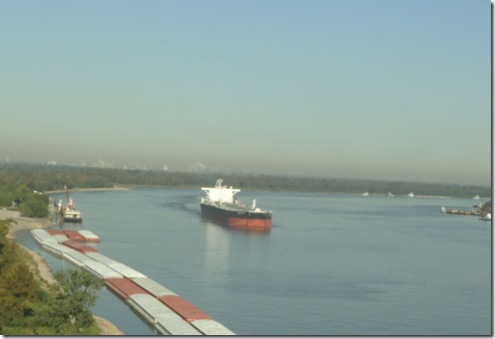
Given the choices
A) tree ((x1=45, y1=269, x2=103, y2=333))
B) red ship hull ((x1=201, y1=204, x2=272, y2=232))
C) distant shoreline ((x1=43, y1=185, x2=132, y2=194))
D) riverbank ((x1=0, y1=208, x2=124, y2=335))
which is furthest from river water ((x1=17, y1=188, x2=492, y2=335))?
distant shoreline ((x1=43, y1=185, x2=132, y2=194))

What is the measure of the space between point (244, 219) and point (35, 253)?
910 cm

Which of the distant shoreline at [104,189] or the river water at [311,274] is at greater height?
the distant shoreline at [104,189]

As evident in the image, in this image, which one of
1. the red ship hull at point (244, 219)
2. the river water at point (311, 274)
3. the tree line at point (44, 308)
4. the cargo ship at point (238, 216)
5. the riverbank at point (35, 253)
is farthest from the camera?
the cargo ship at point (238, 216)

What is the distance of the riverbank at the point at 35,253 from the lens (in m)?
8.08

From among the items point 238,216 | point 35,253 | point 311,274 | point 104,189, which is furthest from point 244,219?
point 104,189

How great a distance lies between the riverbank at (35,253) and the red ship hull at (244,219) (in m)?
5.37

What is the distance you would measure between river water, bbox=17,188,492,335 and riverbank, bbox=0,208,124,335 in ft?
0.81

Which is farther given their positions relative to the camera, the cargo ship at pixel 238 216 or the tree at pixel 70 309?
the cargo ship at pixel 238 216

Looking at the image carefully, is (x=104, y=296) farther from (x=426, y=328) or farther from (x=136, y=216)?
(x=136, y=216)

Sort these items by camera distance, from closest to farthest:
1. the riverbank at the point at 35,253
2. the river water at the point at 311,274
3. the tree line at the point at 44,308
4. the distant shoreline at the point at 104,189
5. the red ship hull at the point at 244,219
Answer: the tree line at the point at 44,308, the riverbank at the point at 35,253, the river water at the point at 311,274, the red ship hull at the point at 244,219, the distant shoreline at the point at 104,189

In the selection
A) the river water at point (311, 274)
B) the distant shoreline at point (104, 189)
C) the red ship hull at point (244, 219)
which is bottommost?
the river water at point (311, 274)

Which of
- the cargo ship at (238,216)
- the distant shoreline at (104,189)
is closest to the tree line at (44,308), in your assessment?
the cargo ship at (238,216)

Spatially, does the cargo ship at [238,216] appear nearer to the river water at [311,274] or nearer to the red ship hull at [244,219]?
the red ship hull at [244,219]

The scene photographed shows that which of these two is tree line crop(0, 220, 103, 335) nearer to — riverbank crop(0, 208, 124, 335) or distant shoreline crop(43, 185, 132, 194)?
riverbank crop(0, 208, 124, 335)
